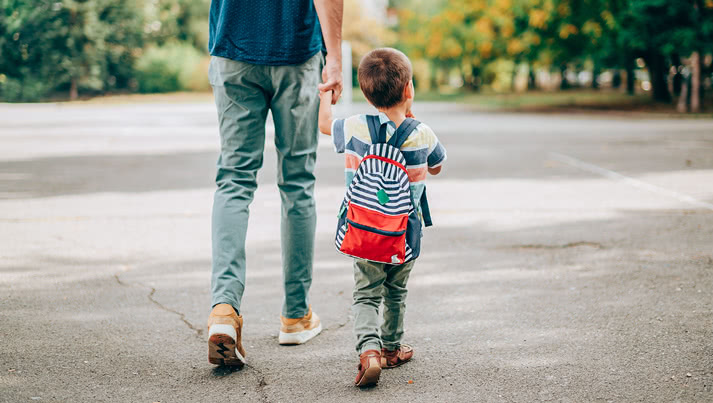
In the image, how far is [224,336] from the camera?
8.95ft

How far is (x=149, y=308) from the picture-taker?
148 inches

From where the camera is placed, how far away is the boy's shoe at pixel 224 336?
2730mm

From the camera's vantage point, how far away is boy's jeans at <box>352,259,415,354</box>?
2.80m

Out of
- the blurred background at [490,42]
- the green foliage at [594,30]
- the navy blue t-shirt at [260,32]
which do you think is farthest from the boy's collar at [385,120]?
the green foliage at [594,30]

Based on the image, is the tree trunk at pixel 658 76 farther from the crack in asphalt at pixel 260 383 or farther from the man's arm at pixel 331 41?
the crack in asphalt at pixel 260 383

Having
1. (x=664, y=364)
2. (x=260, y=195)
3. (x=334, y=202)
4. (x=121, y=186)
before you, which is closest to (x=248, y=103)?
(x=664, y=364)

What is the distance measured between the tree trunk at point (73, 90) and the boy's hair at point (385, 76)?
1042 inches

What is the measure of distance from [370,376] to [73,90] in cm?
2826

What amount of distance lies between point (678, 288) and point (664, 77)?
2650 cm

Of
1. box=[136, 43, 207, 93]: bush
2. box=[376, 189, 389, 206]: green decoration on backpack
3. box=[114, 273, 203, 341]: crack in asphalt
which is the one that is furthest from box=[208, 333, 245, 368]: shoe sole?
box=[136, 43, 207, 93]: bush

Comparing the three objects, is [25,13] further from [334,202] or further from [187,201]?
[334,202]

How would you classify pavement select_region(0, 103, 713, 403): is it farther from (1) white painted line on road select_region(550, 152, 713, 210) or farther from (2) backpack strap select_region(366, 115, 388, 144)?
(2) backpack strap select_region(366, 115, 388, 144)

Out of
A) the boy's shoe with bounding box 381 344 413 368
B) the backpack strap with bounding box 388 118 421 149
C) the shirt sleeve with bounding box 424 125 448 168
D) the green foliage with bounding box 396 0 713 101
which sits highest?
the green foliage with bounding box 396 0 713 101

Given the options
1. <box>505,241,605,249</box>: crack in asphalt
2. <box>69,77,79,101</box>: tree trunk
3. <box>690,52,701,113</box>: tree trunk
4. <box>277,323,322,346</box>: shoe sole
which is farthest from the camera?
<box>69,77,79,101</box>: tree trunk
